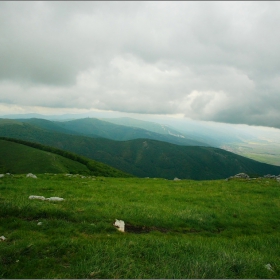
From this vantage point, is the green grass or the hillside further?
the hillside

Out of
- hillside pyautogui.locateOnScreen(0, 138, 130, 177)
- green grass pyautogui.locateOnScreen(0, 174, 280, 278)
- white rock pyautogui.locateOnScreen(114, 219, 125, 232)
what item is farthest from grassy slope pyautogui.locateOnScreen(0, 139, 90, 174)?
white rock pyautogui.locateOnScreen(114, 219, 125, 232)

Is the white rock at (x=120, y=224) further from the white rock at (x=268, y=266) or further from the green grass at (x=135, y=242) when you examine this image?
the white rock at (x=268, y=266)

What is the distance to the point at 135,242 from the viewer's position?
8.48 metres

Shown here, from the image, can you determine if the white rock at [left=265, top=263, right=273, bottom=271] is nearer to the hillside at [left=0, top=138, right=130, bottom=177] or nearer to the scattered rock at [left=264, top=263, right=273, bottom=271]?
the scattered rock at [left=264, top=263, right=273, bottom=271]

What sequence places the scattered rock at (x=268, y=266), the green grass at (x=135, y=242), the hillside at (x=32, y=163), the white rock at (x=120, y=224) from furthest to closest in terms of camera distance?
the hillside at (x=32, y=163) → the white rock at (x=120, y=224) → the scattered rock at (x=268, y=266) → the green grass at (x=135, y=242)

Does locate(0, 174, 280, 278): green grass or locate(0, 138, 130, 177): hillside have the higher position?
locate(0, 174, 280, 278): green grass

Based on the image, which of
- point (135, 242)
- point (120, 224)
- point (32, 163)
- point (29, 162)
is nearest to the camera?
point (135, 242)

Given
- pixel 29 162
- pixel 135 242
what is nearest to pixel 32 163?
pixel 29 162

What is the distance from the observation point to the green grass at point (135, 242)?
6715mm

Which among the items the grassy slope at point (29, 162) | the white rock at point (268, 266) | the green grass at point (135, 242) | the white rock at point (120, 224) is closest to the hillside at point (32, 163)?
the grassy slope at point (29, 162)

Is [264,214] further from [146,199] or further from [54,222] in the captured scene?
[54,222]

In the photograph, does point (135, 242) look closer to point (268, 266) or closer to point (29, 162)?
point (268, 266)

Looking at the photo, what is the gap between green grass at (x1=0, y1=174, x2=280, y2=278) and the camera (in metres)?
6.71

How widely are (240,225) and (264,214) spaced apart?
3.96 m
